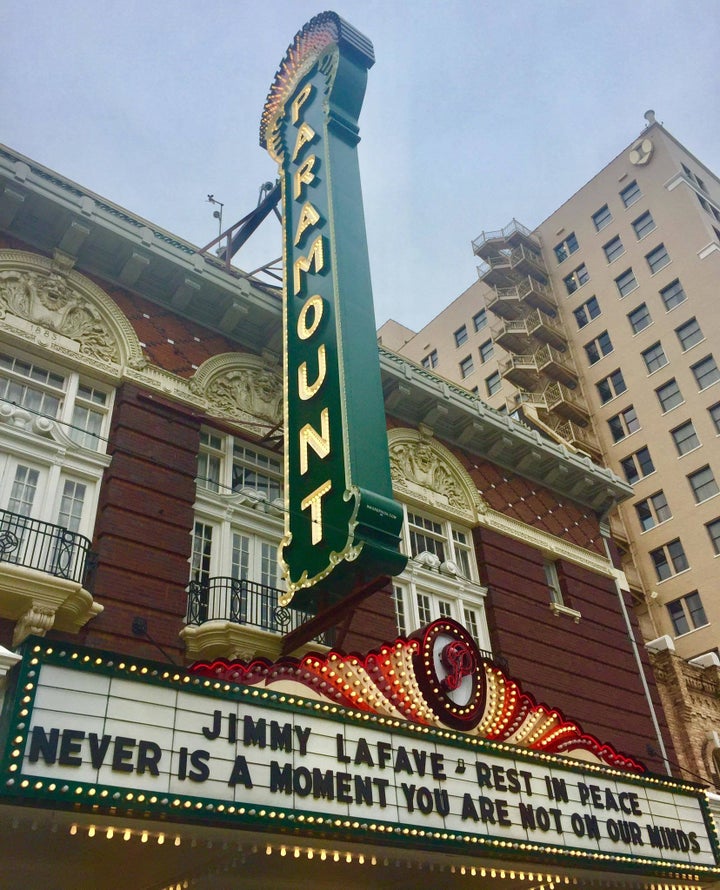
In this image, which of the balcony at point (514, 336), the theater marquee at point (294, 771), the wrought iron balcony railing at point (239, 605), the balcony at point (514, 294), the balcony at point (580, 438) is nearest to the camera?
the theater marquee at point (294, 771)

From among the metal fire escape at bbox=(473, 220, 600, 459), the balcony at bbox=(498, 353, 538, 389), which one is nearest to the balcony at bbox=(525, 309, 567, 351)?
the metal fire escape at bbox=(473, 220, 600, 459)

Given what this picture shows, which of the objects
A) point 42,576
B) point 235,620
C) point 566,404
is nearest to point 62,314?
point 42,576

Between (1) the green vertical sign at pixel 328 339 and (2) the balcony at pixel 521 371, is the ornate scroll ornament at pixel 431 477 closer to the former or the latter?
(1) the green vertical sign at pixel 328 339

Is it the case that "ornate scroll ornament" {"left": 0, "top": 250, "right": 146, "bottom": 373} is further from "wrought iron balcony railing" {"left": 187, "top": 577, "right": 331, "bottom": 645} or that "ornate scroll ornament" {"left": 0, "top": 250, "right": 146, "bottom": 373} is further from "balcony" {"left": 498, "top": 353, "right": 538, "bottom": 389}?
"balcony" {"left": 498, "top": 353, "right": 538, "bottom": 389}

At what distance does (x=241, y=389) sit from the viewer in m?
18.0

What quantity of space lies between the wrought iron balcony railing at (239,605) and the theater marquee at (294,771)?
3.90m

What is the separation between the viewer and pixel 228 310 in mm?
18016

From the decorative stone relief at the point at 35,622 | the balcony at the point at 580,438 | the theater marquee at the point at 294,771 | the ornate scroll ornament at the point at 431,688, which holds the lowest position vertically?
the theater marquee at the point at 294,771

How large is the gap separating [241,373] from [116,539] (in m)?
5.55

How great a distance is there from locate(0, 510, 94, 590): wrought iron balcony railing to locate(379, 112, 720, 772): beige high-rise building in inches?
905

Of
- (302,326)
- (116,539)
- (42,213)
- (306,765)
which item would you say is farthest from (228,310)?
(306,765)

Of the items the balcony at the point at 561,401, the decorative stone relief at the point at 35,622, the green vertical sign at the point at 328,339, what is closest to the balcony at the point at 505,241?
the balcony at the point at 561,401

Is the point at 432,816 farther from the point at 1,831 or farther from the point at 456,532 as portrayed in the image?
the point at 456,532

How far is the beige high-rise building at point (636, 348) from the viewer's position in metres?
38.2
